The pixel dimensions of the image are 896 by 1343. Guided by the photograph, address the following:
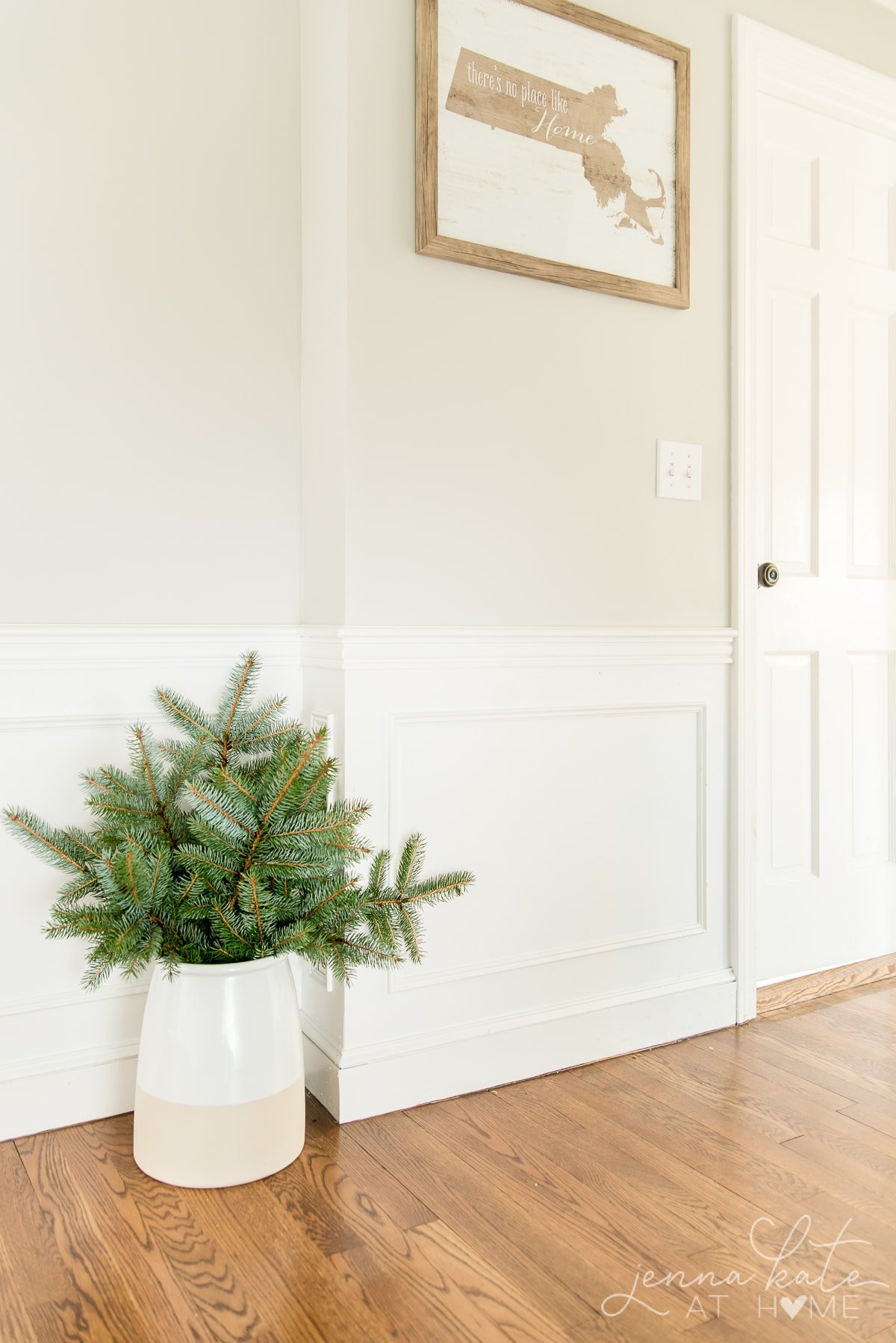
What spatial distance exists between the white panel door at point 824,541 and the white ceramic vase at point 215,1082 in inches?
47.9

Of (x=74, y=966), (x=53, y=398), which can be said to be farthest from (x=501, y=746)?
(x=53, y=398)

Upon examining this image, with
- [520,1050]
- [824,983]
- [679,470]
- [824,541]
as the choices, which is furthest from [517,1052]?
[824,541]

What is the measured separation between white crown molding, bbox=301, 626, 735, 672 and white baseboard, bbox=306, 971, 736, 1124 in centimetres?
66

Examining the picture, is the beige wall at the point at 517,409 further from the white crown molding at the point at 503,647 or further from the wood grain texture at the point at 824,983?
the wood grain texture at the point at 824,983

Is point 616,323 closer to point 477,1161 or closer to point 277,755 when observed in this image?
point 277,755

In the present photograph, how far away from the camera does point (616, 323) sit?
1.91 m

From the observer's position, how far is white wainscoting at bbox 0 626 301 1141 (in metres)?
1.57

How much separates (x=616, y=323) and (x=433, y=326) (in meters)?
0.41

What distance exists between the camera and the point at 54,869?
1599mm

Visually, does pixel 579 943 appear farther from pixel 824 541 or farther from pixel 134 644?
pixel 824 541

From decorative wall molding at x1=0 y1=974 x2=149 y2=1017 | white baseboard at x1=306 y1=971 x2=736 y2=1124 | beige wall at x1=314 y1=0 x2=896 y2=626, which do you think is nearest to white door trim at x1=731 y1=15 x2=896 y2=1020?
beige wall at x1=314 y1=0 x2=896 y2=626

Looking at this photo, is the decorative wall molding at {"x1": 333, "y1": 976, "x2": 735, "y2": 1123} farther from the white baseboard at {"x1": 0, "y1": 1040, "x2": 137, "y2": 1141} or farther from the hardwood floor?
the white baseboard at {"x1": 0, "y1": 1040, "x2": 137, "y2": 1141}

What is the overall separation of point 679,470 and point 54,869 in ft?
4.57

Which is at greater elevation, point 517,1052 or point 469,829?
point 469,829
